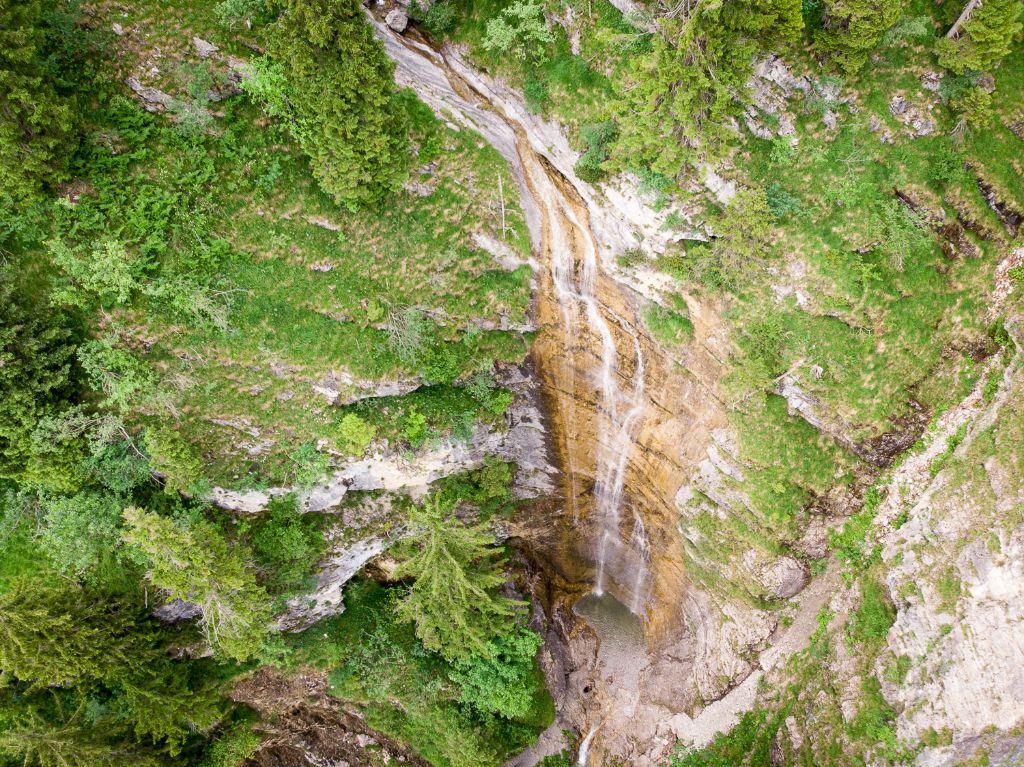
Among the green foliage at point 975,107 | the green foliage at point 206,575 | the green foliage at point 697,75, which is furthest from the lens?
the green foliage at point 975,107

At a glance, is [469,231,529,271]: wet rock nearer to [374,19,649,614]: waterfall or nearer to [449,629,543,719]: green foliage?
[374,19,649,614]: waterfall

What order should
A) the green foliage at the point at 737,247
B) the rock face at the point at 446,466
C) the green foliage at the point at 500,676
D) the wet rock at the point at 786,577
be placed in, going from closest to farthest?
the green foliage at the point at 737,247 → the rock face at the point at 446,466 → the wet rock at the point at 786,577 → the green foliage at the point at 500,676

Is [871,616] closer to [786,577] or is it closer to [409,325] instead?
[786,577]

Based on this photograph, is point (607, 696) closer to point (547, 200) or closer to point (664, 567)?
point (664, 567)

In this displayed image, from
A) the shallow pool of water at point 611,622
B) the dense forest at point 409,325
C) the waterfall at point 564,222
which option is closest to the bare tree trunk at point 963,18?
the dense forest at point 409,325

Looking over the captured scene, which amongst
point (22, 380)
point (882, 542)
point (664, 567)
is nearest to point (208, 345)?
point (22, 380)

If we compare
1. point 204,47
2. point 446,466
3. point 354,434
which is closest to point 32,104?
point 204,47

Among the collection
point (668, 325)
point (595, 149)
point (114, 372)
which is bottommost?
point (114, 372)

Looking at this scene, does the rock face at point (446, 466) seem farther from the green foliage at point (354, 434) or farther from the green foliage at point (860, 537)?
the green foliage at point (860, 537)
